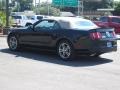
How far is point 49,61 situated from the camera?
11.6 metres

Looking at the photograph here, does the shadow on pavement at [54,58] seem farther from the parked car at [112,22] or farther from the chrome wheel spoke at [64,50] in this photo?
the parked car at [112,22]

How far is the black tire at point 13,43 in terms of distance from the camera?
45.1 ft

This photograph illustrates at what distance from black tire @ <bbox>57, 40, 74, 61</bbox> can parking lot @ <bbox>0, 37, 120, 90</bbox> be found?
0.56ft

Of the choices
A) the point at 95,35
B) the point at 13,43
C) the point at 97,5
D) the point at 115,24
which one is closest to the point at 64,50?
the point at 95,35

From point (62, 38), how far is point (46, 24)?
117 cm

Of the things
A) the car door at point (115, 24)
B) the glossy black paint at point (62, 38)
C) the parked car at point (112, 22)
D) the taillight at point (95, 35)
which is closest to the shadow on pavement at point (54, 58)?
the glossy black paint at point (62, 38)

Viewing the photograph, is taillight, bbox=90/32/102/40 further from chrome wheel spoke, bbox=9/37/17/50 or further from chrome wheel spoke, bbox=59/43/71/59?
chrome wheel spoke, bbox=9/37/17/50

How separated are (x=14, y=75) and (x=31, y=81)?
0.85 metres

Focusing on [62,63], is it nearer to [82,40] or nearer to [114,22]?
[82,40]

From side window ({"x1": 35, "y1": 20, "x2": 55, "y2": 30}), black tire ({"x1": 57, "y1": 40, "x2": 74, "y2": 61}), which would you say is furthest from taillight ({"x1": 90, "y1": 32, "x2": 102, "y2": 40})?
side window ({"x1": 35, "y1": 20, "x2": 55, "y2": 30})

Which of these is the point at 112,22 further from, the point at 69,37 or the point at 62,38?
the point at 69,37

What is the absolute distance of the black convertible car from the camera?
11.5m

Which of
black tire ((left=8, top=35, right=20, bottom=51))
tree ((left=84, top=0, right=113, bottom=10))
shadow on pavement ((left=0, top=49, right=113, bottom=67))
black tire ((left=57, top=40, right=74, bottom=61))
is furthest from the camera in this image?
tree ((left=84, top=0, right=113, bottom=10))

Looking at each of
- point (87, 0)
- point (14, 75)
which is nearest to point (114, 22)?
point (14, 75)
